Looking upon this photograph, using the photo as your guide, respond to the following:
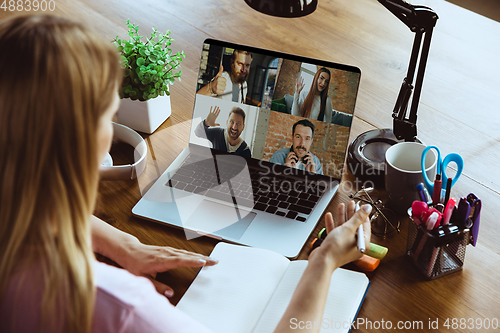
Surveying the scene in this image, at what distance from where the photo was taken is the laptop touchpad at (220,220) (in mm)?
836

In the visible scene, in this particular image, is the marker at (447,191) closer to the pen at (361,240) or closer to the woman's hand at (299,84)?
the pen at (361,240)

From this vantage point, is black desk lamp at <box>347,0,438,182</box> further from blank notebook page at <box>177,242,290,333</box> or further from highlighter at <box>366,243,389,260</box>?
blank notebook page at <box>177,242,290,333</box>

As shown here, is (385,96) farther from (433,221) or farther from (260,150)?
(433,221)

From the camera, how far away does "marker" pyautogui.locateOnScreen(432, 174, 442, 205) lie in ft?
2.43

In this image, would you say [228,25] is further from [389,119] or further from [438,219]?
[438,219]

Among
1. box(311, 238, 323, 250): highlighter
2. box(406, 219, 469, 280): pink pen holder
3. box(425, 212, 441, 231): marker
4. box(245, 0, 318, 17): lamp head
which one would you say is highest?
box(245, 0, 318, 17): lamp head

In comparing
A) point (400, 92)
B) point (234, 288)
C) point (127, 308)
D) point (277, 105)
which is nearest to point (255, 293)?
point (234, 288)

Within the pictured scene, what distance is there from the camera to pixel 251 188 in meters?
0.91

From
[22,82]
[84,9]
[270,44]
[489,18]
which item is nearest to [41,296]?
[22,82]

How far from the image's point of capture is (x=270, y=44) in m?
1.40

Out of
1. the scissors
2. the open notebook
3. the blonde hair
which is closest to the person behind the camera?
the blonde hair

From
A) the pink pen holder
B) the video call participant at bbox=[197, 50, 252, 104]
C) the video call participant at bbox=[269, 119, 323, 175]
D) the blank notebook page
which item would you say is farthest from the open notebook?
the video call participant at bbox=[197, 50, 252, 104]

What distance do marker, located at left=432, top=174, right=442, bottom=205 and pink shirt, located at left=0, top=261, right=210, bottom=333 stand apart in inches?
18.6

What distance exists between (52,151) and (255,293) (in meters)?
0.42
